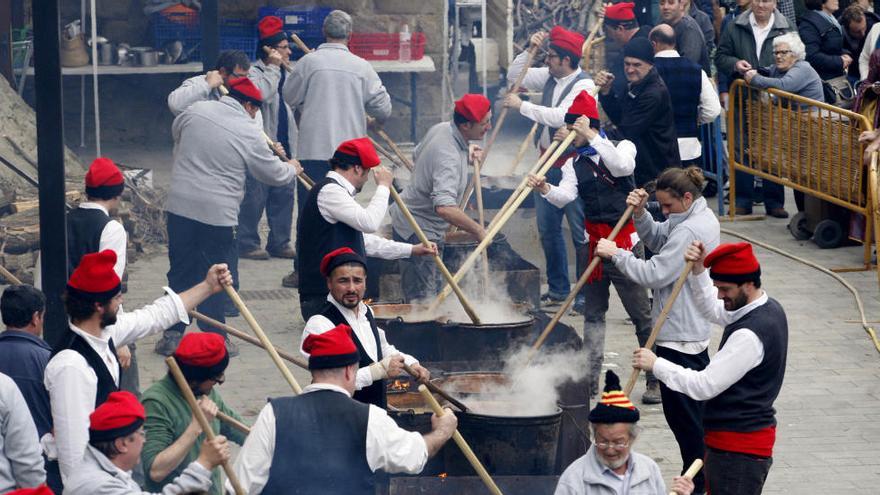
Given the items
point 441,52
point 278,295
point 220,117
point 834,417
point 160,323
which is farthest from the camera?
point 441,52

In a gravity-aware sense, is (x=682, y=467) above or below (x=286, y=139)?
below

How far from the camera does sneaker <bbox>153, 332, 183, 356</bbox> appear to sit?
35.7 feet

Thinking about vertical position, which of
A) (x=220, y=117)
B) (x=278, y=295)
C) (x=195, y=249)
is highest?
(x=220, y=117)

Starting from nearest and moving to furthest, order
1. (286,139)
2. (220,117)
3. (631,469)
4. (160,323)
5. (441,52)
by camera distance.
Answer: (631,469)
(160,323)
(220,117)
(286,139)
(441,52)

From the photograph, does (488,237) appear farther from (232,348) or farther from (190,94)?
(190,94)

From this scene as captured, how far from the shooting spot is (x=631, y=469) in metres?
6.27

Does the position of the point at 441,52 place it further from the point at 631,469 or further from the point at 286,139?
the point at 631,469

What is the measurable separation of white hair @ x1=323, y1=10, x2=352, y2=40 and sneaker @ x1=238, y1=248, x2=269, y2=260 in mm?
2540

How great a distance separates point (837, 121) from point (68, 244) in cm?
736

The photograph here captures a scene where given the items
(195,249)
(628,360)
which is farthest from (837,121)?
(195,249)

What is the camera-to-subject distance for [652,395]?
33.0 feet

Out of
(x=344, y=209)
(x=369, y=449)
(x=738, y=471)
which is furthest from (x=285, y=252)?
(x=369, y=449)

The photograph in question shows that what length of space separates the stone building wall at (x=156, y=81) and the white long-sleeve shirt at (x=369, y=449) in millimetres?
11859

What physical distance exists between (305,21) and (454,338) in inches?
330
